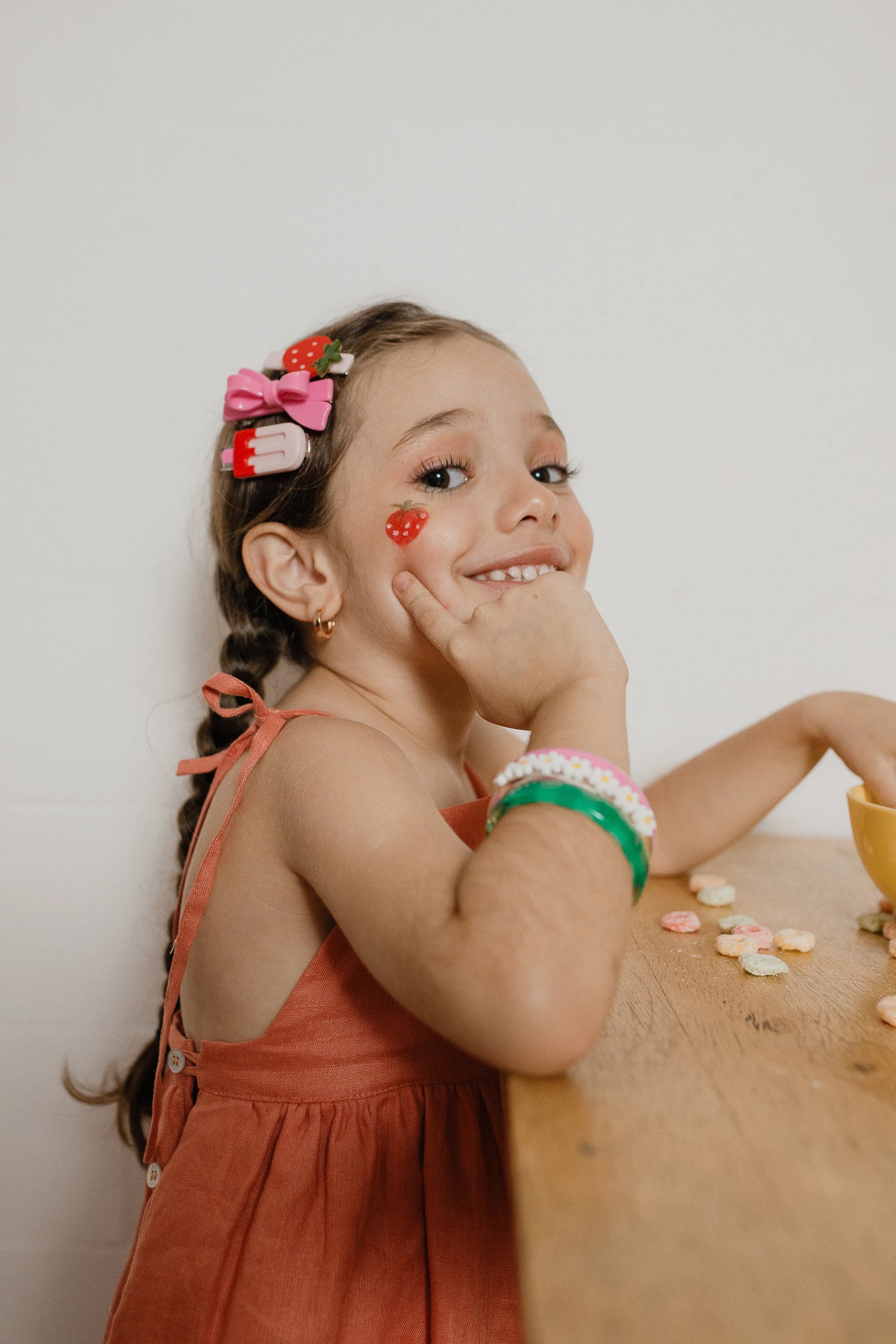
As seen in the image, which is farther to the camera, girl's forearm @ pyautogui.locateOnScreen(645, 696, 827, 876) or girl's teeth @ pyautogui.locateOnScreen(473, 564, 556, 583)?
girl's forearm @ pyautogui.locateOnScreen(645, 696, 827, 876)

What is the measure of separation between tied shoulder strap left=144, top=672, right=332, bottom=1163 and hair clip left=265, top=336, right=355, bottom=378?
0.33 meters

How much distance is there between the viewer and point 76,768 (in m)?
1.28

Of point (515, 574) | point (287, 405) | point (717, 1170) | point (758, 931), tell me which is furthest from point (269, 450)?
point (717, 1170)

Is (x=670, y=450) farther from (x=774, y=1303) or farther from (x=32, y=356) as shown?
(x=774, y=1303)

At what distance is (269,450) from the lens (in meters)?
0.94

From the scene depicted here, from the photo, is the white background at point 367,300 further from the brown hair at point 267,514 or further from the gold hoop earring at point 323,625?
the gold hoop earring at point 323,625

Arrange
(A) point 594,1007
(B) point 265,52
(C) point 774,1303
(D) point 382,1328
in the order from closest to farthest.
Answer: (C) point 774,1303
(A) point 594,1007
(D) point 382,1328
(B) point 265,52

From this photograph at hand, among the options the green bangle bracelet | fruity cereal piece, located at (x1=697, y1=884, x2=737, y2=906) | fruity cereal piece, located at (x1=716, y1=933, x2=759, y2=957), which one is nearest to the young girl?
the green bangle bracelet

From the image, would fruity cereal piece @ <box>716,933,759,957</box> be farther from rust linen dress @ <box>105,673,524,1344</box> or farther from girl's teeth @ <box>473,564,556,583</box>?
girl's teeth @ <box>473,564,556,583</box>

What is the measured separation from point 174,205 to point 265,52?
23 cm

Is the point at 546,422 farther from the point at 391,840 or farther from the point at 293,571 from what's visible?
the point at 391,840

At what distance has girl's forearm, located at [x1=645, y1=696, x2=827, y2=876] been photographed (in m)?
1.02

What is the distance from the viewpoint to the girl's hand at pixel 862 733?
88 cm

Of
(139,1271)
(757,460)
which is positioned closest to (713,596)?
(757,460)
